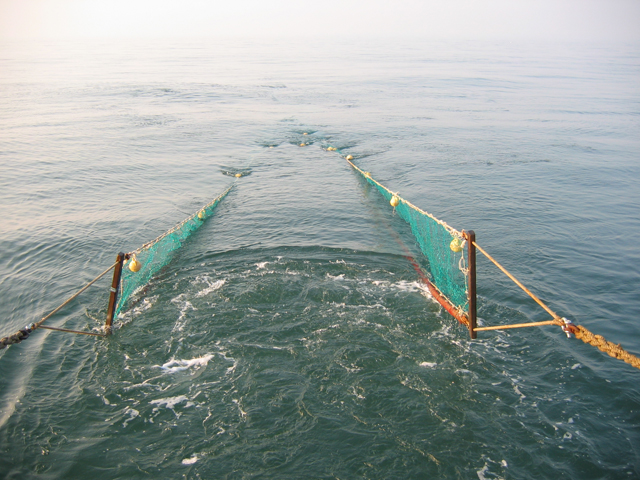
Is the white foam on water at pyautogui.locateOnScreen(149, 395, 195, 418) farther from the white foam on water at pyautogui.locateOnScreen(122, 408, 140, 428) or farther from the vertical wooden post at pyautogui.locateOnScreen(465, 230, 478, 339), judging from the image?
the vertical wooden post at pyautogui.locateOnScreen(465, 230, 478, 339)

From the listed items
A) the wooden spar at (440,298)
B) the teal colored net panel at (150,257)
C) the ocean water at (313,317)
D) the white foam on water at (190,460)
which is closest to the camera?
the white foam on water at (190,460)

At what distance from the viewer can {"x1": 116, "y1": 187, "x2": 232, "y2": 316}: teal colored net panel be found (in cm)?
1284

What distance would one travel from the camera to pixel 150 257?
47.8 feet

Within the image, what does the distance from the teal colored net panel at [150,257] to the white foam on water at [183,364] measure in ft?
9.67

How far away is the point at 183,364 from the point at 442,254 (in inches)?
352

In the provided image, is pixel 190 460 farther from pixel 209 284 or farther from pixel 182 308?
pixel 209 284

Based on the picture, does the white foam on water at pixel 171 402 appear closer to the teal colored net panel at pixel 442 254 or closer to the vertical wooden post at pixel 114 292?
the vertical wooden post at pixel 114 292

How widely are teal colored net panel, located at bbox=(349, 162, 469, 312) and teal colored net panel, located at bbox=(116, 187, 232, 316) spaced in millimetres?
8953

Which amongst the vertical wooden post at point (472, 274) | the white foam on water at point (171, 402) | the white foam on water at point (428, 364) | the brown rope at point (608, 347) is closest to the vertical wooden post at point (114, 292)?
the white foam on water at point (171, 402)

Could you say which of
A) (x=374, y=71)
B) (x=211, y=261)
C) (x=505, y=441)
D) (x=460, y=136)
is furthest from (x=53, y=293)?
(x=374, y=71)

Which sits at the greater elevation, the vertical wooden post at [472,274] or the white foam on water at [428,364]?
the vertical wooden post at [472,274]

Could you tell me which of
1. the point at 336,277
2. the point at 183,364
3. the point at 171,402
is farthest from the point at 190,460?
the point at 336,277

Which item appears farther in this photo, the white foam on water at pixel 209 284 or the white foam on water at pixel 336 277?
the white foam on water at pixel 336 277

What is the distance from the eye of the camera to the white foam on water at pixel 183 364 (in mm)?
10664
